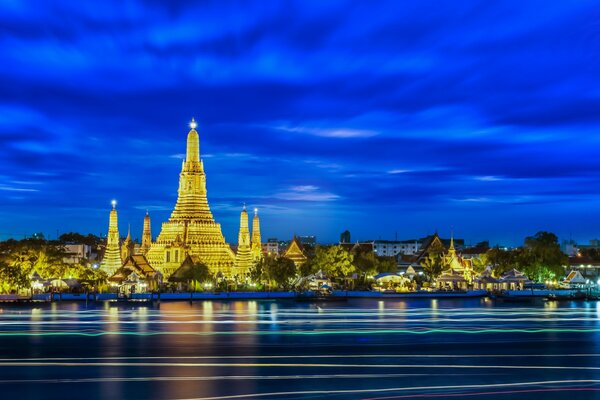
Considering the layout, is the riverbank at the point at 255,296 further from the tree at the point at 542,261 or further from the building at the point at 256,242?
the building at the point at 256,242

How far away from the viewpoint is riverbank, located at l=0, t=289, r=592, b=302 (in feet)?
193

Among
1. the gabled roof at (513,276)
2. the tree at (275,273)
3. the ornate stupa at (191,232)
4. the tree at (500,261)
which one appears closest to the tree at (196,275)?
the tree at (275,273)

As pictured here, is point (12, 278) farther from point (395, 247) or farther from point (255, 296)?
point (395, 247)

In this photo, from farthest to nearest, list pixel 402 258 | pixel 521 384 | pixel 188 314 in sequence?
pixel 402 258, pixel 188 314, pixel 521 384

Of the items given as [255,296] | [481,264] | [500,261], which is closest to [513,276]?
[500,261]

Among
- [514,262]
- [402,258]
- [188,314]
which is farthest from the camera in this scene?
[402,258]

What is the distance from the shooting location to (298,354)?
94.3 feet

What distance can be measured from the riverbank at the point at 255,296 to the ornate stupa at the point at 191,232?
10731mm

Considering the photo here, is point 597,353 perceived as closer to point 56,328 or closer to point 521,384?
point 521,384

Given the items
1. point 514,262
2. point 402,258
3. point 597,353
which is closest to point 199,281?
point 514,262

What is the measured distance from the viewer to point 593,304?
59500mm

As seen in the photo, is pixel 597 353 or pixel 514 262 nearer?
pixel 597 353

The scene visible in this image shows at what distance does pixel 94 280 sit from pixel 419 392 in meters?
49.3

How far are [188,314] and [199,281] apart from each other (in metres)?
21.0
